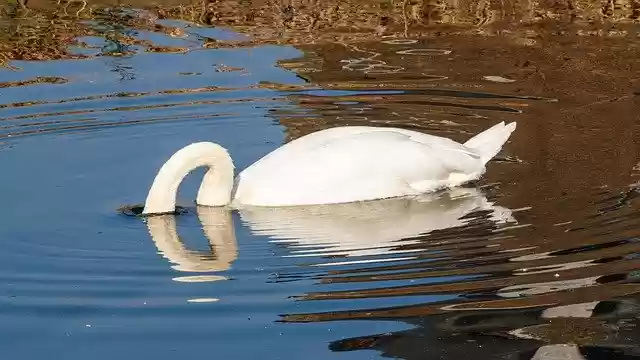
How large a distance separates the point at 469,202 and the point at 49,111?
4.18 metres

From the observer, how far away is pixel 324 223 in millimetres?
8336

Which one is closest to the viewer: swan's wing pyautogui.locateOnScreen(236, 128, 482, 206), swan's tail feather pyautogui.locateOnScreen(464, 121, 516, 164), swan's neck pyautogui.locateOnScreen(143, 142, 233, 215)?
swan's neck pyautogui.locateOnScreen(143, 142, 233, 215)

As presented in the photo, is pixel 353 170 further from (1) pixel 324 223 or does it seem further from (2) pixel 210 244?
(2) pixel 210 244

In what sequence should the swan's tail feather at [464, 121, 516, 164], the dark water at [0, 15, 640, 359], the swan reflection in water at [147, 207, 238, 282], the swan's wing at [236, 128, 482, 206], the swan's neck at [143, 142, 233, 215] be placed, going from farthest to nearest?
the swan's tail feather at [464, 121, 516, 164], the swan's wing at [236, 128, 482, 206], the swan's neck at [143, 142, 233, 215], the swan reflection in water at [147, 207, 238, 282], the dark water at [0, 15, 640, 359]

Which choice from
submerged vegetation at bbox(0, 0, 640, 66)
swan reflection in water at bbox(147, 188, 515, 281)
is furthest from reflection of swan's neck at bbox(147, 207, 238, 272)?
submerged vegetation at bbox(0, 0, 640, 66)

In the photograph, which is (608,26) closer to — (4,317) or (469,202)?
(469,202)

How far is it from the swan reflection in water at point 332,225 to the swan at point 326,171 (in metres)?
0.07

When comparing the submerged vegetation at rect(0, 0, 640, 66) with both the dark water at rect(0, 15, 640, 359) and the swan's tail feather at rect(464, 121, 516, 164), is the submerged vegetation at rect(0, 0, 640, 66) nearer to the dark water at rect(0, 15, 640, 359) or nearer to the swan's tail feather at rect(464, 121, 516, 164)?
the dark water at rect(0, 15, 640, 359)

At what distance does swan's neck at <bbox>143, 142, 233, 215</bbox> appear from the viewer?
8.57 metres

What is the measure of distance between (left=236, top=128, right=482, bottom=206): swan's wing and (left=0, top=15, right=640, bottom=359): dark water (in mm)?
147

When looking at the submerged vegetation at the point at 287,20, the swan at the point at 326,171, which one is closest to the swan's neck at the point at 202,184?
the swan at the point at 326,171

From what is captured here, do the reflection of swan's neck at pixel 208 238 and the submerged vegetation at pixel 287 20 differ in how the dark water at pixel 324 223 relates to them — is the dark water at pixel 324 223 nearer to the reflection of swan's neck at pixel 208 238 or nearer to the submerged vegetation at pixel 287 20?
the reflection of swan's neck at pixel 208 238

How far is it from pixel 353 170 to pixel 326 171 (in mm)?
180

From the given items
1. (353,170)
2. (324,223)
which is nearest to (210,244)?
(324,223)
